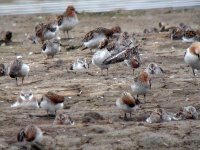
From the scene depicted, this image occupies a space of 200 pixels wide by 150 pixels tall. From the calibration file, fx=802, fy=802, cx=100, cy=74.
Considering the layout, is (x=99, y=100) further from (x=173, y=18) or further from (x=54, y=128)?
(x=173, y=18)

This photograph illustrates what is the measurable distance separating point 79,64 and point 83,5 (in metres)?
11.8

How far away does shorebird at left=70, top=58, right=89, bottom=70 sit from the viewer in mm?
16862

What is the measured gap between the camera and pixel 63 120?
12.0 metres

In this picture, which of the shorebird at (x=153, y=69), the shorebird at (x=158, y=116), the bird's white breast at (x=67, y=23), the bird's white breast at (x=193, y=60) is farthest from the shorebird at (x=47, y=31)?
the shorebird at (x=158, y=116)

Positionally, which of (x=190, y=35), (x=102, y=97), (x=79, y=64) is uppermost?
(x=190, y=35)

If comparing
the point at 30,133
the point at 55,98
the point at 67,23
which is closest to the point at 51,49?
the point at 67,23

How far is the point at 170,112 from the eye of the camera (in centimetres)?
1298

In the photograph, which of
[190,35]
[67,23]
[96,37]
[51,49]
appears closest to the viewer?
[51,49]

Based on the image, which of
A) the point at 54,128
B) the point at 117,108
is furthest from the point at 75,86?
the point at 54,128

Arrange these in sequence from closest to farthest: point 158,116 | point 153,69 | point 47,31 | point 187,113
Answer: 1. point 158,116
2. point 187,113
3. point 153,69
4. point 47,31

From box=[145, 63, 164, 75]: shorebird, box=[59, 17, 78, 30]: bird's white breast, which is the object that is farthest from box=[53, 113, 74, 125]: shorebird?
box=[59, 17, 78, 30]: bird's white breast

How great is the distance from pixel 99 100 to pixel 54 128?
8.76ft

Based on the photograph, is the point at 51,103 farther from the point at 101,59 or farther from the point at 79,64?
the point at 79,64

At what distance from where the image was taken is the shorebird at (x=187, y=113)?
12344 millimetres
